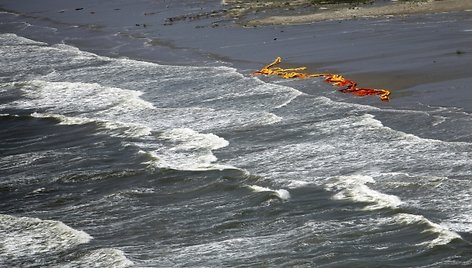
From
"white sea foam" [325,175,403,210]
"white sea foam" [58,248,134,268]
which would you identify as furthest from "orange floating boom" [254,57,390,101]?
"white sea foam" [58,248,134,268]

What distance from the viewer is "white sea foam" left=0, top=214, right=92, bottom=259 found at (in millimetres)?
17688

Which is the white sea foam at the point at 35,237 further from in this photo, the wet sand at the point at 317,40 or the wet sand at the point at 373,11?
the wet sand at the point at 373,11

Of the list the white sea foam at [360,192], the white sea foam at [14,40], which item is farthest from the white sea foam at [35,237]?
the white sea foam at [14,40]

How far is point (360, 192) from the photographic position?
18.7 metres

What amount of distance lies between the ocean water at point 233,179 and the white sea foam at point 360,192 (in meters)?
0.04

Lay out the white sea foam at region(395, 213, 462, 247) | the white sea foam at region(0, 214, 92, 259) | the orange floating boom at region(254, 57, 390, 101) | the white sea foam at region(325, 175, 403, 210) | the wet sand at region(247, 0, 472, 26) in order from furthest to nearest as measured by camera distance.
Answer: the wet sand at region(247, 0, 472, 26), the orange floating boom at region(254, 57, 390, 101), the white sea foam at region(325, 175, 403, 210), the white sea foam at region(0, 214, 92, 259), the white sea foam at region(395, 213, 462, 247)

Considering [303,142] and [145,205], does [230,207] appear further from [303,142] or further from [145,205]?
[303,142]

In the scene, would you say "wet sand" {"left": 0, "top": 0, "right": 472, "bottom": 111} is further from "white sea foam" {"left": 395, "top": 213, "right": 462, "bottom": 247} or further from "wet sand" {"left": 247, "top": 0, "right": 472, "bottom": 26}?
"white sea foam" {"left": 395, "top": 213, "right": 462, "bottom": 247}

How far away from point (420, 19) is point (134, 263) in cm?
2328

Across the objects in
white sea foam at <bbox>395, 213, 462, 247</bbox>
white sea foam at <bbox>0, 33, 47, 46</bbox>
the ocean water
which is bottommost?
white sea foam at <bbox>0, 33, 47, 46</bbox>

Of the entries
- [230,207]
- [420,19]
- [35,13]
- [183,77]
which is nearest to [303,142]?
[230,207]

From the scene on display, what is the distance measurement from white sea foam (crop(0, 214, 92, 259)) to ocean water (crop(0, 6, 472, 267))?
38 mm

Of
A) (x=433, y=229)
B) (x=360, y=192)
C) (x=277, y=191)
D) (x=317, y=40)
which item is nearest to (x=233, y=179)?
(x=277, y=191)

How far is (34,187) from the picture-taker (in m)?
21.8
